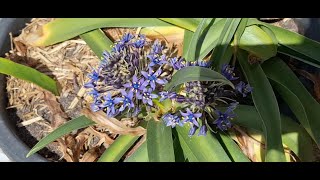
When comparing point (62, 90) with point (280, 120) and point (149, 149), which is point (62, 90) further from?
point (280, 120)

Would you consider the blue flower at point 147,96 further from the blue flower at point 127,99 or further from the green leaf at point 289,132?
the green leaf at point 289,132

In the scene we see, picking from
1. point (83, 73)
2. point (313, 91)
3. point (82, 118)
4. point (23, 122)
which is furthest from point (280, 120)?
point (23, 122)

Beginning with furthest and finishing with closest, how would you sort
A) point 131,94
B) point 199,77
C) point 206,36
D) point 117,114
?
point 206,36 < point 117,114 < point 131,94 < point 199,77

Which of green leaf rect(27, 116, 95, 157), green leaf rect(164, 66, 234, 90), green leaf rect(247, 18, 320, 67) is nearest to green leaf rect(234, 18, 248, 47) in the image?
green leaf rect(247, 18, 320, 67)

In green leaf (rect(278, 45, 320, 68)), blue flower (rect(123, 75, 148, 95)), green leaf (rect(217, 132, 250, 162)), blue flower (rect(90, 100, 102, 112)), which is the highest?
green leaf (rect(278, 45, 320, 68))

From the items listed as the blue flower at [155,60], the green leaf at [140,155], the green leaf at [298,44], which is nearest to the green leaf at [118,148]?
the green leaf at [140,155]

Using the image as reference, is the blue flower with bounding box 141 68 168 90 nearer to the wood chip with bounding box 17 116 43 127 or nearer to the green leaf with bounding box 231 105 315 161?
the green leaf with bounding box 231 105 315 161
